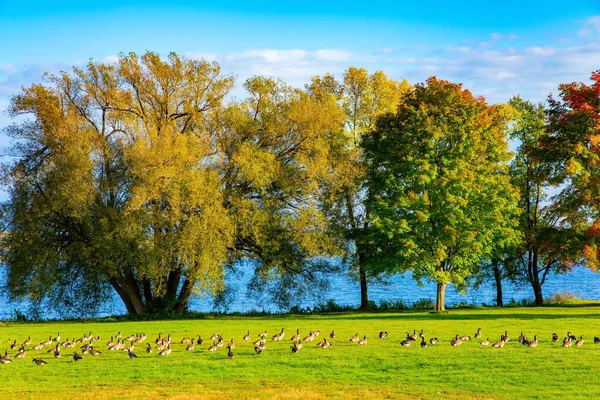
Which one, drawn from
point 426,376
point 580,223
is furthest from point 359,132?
point 426,376

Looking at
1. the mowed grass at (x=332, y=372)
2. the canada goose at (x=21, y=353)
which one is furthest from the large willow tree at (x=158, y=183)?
the canada goose at (x=21, y=353)

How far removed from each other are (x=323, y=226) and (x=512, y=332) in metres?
18.6

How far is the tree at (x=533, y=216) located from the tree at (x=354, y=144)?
10.9 metres

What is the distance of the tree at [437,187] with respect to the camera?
47.1m

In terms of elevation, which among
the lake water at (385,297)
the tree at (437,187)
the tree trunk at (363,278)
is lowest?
the lake water at (385,297)

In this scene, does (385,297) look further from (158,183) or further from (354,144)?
(158,183)

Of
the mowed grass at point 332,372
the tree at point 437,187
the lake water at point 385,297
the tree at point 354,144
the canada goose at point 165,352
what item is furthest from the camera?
the lake water at point 385,297

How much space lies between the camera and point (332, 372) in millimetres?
22703

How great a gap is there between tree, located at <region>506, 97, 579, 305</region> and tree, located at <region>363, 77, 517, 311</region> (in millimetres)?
6601

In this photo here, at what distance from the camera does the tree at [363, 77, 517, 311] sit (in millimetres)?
47125

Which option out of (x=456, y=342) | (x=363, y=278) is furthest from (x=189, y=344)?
(x=363, y=278)

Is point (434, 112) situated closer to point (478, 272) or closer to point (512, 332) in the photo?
point (478, 272)

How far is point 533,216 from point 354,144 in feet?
56.0

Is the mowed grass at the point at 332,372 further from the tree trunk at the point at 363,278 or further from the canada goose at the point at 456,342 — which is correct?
the tree trunk at the point at 363,278
